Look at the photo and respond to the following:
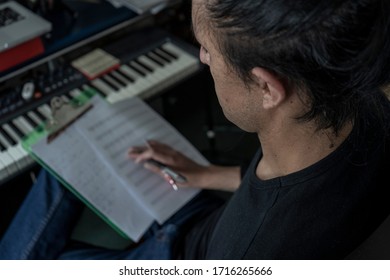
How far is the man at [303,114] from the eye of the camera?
1.66ft

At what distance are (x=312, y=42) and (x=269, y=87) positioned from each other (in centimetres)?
9

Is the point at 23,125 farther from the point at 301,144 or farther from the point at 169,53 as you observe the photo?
the point at 301,144

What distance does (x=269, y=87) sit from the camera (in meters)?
0.58

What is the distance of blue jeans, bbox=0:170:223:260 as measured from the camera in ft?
3.45

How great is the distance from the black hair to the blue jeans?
57cm

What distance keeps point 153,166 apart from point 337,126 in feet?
1.82

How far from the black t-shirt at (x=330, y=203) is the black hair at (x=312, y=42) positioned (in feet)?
0.34

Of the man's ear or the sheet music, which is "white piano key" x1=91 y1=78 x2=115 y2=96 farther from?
the man's ear

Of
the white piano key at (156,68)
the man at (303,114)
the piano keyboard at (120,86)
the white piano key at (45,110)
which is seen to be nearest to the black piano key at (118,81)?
the piano keyboard at (120,86)

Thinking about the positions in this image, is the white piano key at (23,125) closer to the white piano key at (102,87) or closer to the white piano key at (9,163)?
the white piano key at (9,163)

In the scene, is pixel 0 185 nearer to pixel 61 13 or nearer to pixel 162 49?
pixel 61 13

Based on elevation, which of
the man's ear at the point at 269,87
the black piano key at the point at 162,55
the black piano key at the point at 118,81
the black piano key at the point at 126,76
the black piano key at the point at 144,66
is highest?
the man's ear at the point at 269,87

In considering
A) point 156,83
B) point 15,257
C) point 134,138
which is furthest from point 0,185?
point 156,83

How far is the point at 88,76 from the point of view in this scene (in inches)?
53.0
